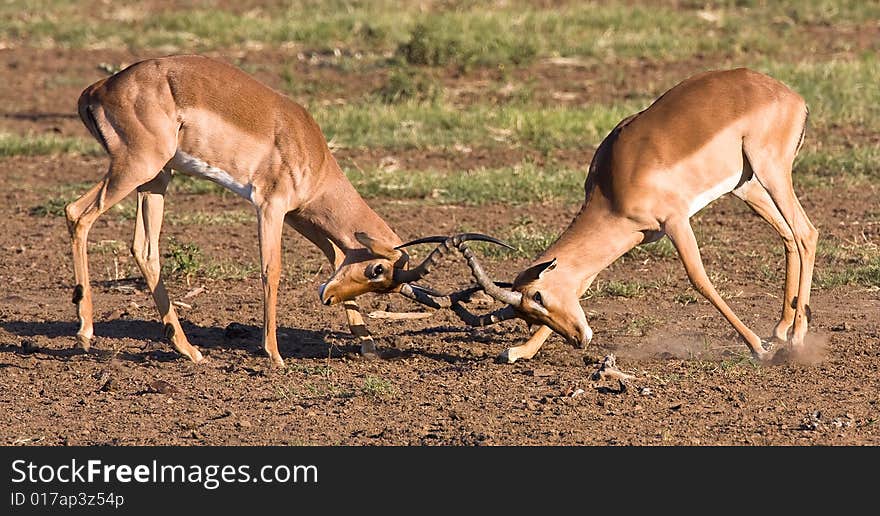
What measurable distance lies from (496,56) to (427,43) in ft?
2.81

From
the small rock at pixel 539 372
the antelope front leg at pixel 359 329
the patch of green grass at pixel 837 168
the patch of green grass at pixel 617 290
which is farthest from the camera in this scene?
the patch of green grass at pixel 837 168

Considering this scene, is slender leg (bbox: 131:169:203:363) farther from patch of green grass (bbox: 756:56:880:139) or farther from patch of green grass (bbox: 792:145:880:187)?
A: patch of green grass (bbox: 756:56:880:139)

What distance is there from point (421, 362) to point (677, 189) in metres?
1.77

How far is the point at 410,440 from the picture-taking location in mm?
6664

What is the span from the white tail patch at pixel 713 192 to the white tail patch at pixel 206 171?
2.57 meters

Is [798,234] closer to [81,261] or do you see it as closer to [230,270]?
[230,270]

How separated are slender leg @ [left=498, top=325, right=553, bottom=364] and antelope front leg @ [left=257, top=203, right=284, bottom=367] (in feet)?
4.24

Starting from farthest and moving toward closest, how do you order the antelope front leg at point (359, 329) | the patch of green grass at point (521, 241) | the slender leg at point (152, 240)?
the patch of green grass at point (521, 241) → the slender leg at point (152, 240) → the antelope front leg at point (359, 329)

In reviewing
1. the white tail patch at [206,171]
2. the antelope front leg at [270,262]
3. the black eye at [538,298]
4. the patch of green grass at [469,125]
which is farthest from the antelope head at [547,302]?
the patch of green grass at [469,125]

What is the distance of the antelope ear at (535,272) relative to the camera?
7.72m

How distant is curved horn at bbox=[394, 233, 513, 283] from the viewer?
761cm

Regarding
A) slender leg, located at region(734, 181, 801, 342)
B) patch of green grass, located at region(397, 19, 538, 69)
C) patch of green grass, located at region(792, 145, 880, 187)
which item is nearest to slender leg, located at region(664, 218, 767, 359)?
slender leg, located at region(734, 181, 801, 342)

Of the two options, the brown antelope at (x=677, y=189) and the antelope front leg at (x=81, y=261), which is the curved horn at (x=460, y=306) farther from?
the antelope front leg at (x=81, y=261)

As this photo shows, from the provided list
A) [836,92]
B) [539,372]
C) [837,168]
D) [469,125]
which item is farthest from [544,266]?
[836,92]
